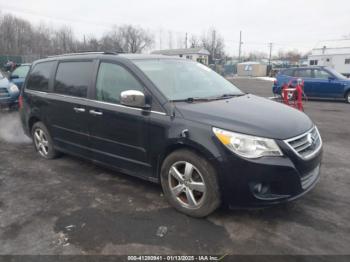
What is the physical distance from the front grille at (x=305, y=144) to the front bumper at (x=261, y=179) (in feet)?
0.25

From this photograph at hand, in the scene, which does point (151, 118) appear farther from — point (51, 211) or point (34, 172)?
point (34, 172)

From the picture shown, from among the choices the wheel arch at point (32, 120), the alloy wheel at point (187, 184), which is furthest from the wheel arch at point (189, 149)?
the wheel arch at point (32, 120)

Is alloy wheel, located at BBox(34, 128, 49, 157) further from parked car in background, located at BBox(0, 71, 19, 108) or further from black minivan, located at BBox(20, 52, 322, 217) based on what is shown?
parked car in background, located at BBox(0, 71, 19, 108)

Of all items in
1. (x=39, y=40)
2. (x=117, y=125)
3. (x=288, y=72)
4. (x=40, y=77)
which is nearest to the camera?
(x=117, y=125)

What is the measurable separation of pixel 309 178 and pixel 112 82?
8.73ft

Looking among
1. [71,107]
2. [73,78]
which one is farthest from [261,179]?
[73,78]

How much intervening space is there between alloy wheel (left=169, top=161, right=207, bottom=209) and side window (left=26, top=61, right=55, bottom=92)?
2979 mm

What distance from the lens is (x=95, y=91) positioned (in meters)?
4.05

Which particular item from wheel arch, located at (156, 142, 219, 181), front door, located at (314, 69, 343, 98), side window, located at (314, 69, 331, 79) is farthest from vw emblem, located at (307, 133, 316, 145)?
side window, located at (314, 69, 331, 79)

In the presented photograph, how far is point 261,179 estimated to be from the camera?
2824 mm

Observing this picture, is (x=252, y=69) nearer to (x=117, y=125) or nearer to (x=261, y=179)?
(x=117, y=125)

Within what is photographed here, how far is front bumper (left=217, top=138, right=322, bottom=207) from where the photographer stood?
2.80m

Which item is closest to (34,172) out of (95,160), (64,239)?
(95,160)

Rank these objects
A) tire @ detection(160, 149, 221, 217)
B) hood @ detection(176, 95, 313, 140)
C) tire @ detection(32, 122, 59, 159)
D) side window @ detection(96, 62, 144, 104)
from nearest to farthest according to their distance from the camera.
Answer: hood @ detection(176, 95, 313, 140) → tire @ detection(160, 149, 221, 217) → side window @ detection(96, 62, 144, 104) → tire @ detection(32, 122, 59, 159)
